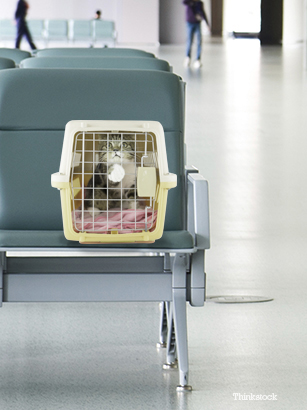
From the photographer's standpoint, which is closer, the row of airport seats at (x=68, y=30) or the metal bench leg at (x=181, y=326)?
the metal bench leg at (x=181, y=326)

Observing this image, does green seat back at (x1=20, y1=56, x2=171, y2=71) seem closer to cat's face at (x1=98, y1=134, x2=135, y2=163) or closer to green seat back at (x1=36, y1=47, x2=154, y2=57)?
green seat back at (x1=36, y1=47, x2=154, y2=57)

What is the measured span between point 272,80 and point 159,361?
29.8ft

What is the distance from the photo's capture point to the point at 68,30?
771 inches

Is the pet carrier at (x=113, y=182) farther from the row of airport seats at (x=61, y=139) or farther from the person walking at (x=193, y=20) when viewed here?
the person walking at (x=193, y=20)

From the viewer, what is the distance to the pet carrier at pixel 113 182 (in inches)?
74.3

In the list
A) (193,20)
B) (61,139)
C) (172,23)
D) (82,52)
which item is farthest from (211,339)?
(172,23)

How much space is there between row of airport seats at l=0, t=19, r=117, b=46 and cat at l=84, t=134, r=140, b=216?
56.3 ft

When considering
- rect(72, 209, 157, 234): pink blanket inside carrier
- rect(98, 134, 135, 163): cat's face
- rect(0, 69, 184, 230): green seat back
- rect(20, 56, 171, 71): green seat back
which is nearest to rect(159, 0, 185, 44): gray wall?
rect(20, 56, 171, 71): green seat back

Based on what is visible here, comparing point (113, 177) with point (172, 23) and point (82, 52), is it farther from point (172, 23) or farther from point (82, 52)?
point (172, 23)

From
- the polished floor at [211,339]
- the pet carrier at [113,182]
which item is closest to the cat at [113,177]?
the pet carrier at [113,182]

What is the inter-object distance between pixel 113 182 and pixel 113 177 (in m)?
0.04

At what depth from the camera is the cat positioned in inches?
79.2

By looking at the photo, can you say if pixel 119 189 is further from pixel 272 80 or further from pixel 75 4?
pixel 75 4

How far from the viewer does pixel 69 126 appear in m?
1.92
